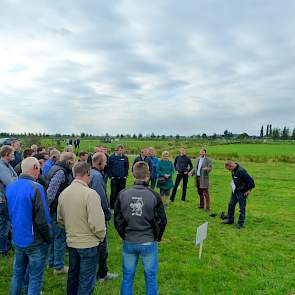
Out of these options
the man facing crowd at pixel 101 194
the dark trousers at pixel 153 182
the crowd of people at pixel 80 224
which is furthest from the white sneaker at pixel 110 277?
the dark trousers at pixel 153 182

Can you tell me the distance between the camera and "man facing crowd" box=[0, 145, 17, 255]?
21.7ft

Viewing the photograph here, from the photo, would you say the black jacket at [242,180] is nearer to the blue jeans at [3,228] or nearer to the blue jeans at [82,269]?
the blue jeans at [82,269]

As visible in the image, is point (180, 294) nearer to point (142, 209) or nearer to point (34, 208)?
point (142, 209)

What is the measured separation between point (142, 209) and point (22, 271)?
1969 millimetres

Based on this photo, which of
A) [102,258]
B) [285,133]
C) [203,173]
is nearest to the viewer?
[102,258]

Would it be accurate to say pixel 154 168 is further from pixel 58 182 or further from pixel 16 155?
pixel 58 182

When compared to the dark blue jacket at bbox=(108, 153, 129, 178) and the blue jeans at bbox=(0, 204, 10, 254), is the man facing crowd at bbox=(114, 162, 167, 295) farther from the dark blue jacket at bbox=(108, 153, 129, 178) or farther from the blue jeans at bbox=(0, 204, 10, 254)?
the dark blue jacket at bbox=(108, 153, 129, 178)

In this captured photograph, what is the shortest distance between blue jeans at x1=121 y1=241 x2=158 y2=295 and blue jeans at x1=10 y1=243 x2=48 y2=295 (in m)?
1.18

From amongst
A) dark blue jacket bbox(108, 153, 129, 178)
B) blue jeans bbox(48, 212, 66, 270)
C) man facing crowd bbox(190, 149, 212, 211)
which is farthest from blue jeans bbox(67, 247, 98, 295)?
man facing crowd bbox(190, 149, 212, 211)

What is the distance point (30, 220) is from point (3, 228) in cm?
295

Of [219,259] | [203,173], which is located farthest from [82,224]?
[203,173]

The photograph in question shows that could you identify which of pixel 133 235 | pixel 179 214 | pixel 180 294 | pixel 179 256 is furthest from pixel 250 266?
pixel 179 214

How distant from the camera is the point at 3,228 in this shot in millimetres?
6988

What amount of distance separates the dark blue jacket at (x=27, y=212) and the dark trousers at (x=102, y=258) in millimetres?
1457
